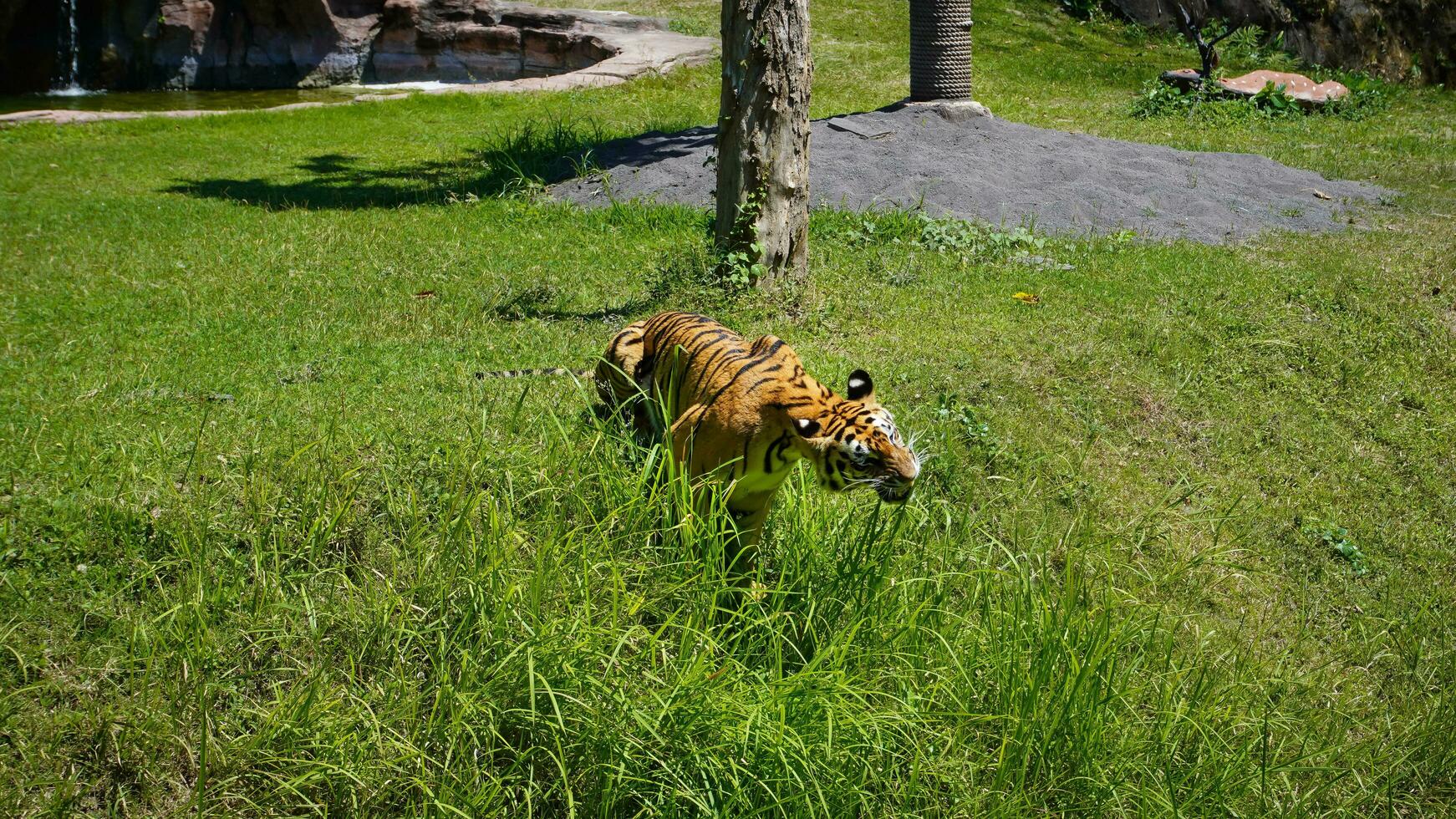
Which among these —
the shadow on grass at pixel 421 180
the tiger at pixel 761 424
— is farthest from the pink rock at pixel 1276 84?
the tiger at pixel 761 424

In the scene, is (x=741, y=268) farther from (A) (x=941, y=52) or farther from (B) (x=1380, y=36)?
(B) (x=1380, y=36)

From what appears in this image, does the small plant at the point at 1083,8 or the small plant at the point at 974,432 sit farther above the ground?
the small plant at the point at 1083,8

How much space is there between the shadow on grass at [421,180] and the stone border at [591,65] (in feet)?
12.2

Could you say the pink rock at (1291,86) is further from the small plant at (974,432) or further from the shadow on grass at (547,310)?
the small plant at (974,432)

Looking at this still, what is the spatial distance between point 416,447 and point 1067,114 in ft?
38.1

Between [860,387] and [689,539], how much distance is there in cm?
78

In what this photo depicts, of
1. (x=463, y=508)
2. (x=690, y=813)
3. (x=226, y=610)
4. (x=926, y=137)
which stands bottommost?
(x=690, y=813)

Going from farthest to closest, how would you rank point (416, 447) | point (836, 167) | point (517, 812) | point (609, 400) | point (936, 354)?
point (836, 167)
point (936, 354)
point (609, 400)
point (416, 447)
point (517, 812)

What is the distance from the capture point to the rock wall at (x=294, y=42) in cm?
1803

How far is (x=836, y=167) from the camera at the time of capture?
10648 mm

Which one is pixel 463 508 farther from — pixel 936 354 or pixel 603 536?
pixel 936 354

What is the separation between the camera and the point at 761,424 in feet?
13.0

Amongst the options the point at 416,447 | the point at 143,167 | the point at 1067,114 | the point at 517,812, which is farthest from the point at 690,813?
the point at 1067,114

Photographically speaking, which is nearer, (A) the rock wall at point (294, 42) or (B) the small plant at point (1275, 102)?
(B) the small plant at point (1275, 102)
